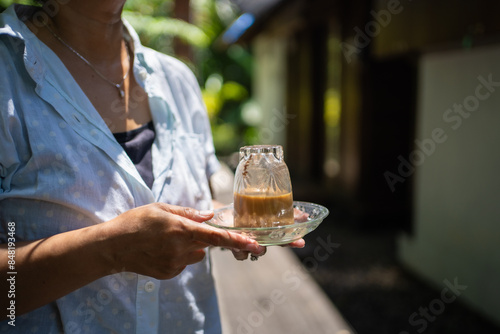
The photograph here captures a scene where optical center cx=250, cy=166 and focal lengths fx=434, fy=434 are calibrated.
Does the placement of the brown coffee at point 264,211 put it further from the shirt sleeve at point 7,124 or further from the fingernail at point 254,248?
the shirt sleeve at point 7,124

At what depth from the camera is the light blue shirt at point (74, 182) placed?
1.26m

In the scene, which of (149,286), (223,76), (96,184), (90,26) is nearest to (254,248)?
(149,286)

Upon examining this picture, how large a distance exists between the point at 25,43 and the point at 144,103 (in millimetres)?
471

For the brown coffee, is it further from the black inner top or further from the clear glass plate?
the black inner top

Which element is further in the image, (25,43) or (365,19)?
(365,19)

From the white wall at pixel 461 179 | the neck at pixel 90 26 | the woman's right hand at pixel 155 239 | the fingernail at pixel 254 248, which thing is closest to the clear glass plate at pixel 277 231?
the fingernail at pixel 254 248

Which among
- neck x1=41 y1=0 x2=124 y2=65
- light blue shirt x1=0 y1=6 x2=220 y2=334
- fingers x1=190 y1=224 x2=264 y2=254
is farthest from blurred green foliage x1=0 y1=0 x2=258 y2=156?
fingers x1=190 y1=224 x2=264 y2=254

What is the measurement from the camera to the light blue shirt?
126 centimetres

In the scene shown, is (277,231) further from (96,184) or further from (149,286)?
(96,184)

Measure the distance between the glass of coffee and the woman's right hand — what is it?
15.5 inches

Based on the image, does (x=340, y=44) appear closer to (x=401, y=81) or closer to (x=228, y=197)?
(x=401, y=81)

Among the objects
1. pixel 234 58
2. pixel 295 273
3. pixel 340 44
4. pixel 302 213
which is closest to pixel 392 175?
pixel 340 44

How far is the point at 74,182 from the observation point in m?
1.30

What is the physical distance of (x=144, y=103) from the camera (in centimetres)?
169
